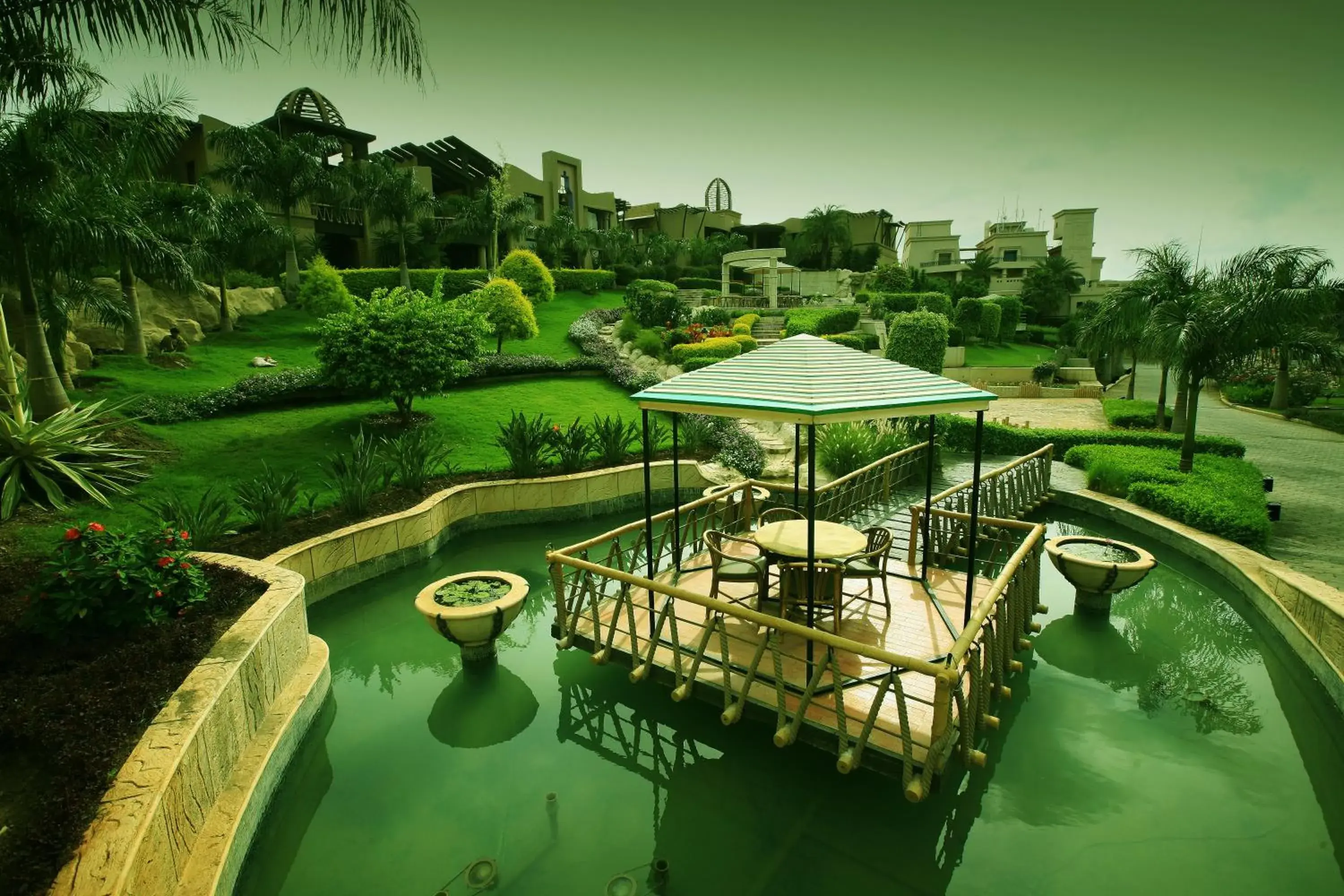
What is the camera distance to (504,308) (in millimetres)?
21297

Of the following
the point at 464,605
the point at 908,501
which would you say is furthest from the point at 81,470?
the point at 908,501

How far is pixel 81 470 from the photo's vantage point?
346 inches

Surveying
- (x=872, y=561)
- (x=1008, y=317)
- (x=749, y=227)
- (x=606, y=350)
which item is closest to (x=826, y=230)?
(x=749, y=227)

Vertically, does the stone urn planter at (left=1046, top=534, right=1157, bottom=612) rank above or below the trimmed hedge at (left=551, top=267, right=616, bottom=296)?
below

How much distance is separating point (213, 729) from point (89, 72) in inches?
391

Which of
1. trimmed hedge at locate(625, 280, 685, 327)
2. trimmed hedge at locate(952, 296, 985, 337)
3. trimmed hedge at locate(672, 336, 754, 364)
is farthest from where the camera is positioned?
trimmed hedge at locate(952, 296, 985, 337)

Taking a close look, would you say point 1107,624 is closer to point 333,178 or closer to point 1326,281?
point 1326,281

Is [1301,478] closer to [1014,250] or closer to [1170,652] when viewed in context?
[1170,652]

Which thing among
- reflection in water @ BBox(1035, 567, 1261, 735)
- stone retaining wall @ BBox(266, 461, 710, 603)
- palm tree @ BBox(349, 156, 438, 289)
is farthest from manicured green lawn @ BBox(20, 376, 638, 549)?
palm tree @ BBox(349, 156, 438, 289)

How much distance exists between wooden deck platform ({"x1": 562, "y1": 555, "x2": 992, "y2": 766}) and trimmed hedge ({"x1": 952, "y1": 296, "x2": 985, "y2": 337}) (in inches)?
1232

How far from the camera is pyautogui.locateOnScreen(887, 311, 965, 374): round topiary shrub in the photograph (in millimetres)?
19984

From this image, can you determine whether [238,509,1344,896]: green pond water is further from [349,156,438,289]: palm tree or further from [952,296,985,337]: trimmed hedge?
[952,296,985,337]: trimmed hedge

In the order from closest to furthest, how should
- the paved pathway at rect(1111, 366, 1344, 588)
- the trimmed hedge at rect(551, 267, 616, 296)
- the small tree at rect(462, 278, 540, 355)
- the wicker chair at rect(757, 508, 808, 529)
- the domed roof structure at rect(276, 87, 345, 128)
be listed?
1. the wicker chair at rect(757, 508, 808, 529)
2. the paved pathway at rect(1111, 366, 1344, 588)
3. the small tree at rect(462, 278, 540, 355)
4. the domed roof structure at rect(276, 87, 345, 128)
5. the trimmed hedge at rect(551, 267, 616, 296)

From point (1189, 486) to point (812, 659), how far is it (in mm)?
9123
